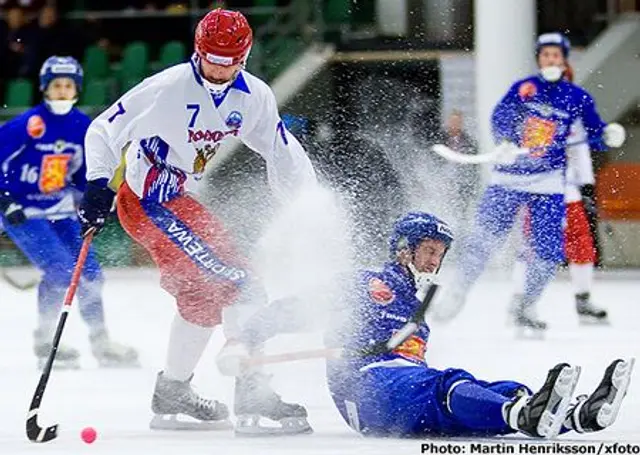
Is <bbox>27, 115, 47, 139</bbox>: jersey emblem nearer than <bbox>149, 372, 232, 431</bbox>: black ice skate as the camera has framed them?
No

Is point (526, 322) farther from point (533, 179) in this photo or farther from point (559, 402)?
point (559, 402)

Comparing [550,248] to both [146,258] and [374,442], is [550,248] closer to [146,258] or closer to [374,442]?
[146,258]

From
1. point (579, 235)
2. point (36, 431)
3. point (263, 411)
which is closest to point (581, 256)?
point (579, 235)

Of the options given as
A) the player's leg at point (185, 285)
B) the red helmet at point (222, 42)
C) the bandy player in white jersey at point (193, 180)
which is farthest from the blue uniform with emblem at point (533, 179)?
the red helmet at point (222, 42)

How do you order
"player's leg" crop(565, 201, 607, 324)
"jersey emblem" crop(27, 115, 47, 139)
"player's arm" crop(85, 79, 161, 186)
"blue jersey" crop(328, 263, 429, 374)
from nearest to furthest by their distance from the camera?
"blue jersey" crop(328, 263, 429, 374), "player's arm" crop(85, 79, 161, 186), "jersey emblem" crop(27, 115, 47, 139), "player's leg" crop(565, 201, 607, 324)

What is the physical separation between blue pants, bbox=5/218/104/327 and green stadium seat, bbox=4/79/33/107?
17.9 ft

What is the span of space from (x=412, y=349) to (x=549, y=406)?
0.61 meters

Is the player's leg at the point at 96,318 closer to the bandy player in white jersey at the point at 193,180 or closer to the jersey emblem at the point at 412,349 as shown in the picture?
the bandy player in white jersey at the point at 193,180

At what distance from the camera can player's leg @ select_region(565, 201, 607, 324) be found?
32.1ft

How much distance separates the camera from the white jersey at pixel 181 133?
6.31 m

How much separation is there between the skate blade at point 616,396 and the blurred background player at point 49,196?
348 centimetres

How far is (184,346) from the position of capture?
6.48m

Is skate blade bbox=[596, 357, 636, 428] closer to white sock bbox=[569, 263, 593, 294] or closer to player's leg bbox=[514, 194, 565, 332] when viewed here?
player's leg bbox=[514, 194, 565, 332]

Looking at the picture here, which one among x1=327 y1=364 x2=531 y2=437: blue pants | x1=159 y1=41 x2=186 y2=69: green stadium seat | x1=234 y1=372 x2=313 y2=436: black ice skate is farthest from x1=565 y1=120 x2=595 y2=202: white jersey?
x1=159 y1=41 x2=186 y2=69: green stadium seat
